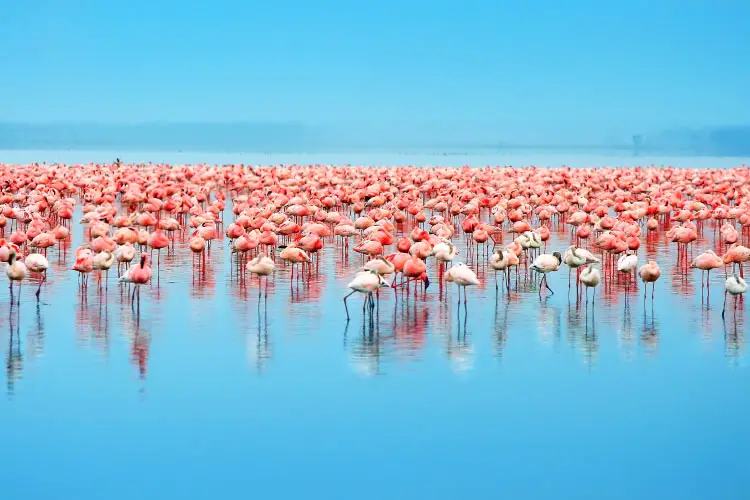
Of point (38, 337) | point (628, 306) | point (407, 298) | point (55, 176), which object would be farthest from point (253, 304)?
point (55, 176)

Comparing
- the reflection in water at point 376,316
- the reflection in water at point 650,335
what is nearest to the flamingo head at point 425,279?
the reflection in water at point 376,316

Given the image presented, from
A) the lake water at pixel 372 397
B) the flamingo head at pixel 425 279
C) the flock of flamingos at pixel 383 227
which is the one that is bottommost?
the lake water at pixel 372 397

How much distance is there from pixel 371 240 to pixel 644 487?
10491 mm

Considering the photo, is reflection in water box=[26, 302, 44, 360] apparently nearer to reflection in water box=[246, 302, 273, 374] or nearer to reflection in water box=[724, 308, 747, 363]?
reflection in water box=[246, 302, 273, 374]

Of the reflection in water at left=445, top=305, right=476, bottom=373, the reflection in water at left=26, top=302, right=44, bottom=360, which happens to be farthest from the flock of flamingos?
the reflection in water at left=445, top=305, right=476, bottom=373

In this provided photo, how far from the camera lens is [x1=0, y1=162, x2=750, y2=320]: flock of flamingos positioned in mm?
17406

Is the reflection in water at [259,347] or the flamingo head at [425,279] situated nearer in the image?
the reflection in water at [259,347]

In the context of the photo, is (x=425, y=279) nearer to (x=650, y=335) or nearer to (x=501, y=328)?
(x=501, y=328)

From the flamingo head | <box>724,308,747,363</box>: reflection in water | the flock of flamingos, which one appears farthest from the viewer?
the flock of flamingos

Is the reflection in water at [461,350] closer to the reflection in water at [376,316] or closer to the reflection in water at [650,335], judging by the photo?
the reflection in water at [376,316]

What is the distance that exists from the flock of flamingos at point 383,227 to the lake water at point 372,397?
0.63 metres

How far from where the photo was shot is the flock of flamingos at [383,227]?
17406mm

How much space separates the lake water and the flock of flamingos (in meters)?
0.63

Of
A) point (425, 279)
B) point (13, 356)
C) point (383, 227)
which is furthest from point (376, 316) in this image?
point (383, 227)
